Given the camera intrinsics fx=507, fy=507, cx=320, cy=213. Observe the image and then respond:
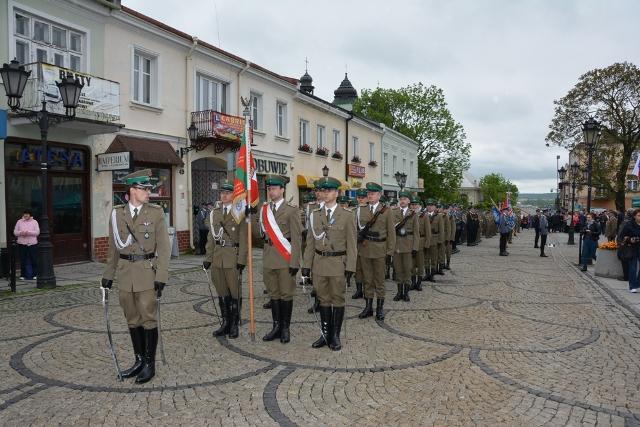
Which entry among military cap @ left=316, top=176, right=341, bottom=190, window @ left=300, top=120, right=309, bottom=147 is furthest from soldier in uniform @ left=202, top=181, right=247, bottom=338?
window @ left=300, top=120, right=309, bottom=147

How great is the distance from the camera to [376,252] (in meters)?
7.49

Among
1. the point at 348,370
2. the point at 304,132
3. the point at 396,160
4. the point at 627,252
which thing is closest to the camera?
the point at 348,370

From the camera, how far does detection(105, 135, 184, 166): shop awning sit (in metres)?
14.3

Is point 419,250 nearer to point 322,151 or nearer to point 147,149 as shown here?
point 147,149

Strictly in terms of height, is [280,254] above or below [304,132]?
below

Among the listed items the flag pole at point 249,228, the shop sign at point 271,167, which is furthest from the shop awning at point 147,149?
the flag pole at point 249,228

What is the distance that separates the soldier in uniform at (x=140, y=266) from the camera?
484cm

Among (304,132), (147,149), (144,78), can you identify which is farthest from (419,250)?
(304,132)

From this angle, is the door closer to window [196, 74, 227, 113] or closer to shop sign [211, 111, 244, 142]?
shop sign [211, 111, 244, 142]

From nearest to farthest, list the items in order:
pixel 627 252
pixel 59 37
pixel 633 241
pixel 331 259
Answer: pixel 331 259 < pixel 633 241 < pixel 627 252 < pixel 59 37

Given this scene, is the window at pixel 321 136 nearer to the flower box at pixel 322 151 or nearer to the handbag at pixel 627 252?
the flower box at pixel 322 151

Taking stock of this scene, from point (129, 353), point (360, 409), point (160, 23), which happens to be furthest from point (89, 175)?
point (360, 409)

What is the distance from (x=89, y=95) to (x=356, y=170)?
19.5m

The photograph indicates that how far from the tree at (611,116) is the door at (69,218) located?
2825cm
